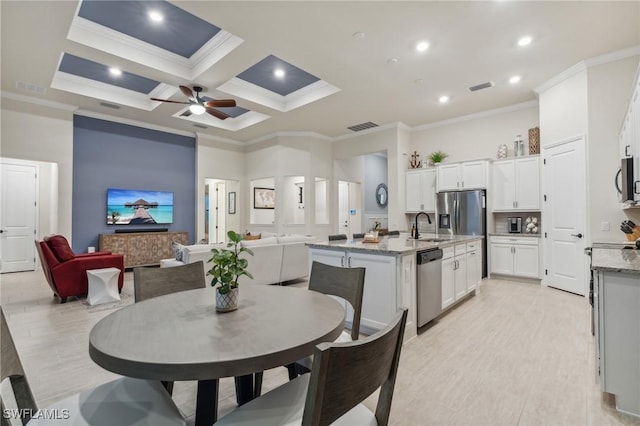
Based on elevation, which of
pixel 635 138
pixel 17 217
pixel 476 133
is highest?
pixel 476 133

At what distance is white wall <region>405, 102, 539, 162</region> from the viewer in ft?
19.2

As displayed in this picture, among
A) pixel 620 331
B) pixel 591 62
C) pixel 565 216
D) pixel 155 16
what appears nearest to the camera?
pixel 620 331

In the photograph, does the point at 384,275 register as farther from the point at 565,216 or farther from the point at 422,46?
the point at 565,216

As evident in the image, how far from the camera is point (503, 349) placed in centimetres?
273

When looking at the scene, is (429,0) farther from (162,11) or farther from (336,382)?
(336,382)

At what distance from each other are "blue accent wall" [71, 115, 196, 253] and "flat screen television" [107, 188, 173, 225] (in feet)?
0.41

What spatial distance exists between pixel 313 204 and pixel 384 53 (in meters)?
4.29

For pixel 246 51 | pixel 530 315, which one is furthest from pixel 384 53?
pixel 530 315

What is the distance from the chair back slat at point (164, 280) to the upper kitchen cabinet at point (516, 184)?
5.68 meters

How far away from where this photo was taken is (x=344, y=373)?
73 cm

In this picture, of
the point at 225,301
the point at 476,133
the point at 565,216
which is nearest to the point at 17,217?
the point at 225,301

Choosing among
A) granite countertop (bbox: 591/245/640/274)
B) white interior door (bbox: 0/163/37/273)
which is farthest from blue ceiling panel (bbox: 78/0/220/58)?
white interior door (bbox: 0/163/37/273)

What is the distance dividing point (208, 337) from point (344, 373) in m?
0.58

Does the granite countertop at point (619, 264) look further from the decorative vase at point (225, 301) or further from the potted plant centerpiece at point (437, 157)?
the potted plant centerpiece at point (437, 157)
